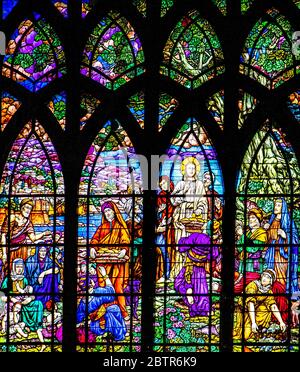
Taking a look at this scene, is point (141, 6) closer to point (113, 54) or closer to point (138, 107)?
point (113, 54)

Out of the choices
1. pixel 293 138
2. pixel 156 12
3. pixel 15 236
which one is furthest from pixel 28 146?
pixel 293 138

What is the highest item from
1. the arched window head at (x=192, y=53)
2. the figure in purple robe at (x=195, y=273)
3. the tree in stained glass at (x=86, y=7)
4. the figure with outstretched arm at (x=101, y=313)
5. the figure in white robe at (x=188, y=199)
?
the tree in stained glass at (x=86, y=7)

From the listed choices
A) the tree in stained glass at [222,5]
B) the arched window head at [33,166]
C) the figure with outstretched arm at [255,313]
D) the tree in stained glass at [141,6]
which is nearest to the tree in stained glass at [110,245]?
the arched window head at [33,166]

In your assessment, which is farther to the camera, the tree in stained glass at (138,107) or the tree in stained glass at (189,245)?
the tree in stained glass at (138,107)

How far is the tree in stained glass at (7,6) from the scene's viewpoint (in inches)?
567

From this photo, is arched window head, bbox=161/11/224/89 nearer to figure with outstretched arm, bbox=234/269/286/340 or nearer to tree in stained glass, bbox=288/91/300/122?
tree in stained glass, bbox=288/91/300/122

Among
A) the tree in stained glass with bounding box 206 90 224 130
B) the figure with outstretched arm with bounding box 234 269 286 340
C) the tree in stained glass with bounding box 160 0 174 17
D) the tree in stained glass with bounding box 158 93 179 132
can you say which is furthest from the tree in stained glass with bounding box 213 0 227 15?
the figure with outstretched arm with bounding box 234 269 286 340

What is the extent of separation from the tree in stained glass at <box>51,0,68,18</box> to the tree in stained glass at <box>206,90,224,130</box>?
6.70 feet

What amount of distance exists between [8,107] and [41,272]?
79.7 inches

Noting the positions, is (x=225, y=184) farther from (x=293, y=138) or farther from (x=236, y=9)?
(x=236, y=9)

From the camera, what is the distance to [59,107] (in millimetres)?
14266

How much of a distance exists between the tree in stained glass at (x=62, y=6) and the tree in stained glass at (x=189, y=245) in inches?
79.1

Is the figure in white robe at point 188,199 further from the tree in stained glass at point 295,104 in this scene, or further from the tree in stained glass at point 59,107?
the tree in stained glass at point 59,107

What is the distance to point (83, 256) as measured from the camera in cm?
1405
